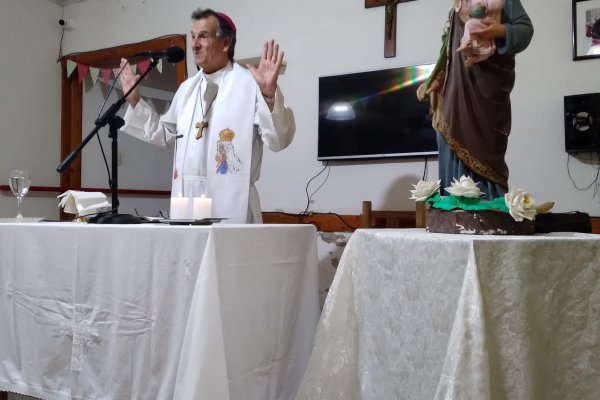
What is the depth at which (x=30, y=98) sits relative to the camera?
13.4 ft

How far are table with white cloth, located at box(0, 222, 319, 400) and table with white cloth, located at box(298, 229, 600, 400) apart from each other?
11.3 inches

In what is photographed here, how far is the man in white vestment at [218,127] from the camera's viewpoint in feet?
6.51

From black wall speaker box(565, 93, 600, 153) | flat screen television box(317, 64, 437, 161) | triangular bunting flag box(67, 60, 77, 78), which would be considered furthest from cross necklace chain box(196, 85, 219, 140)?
triangular bunting flag box(67, 60, 77, 78)

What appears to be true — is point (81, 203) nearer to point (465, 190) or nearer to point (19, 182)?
point (19, 182)

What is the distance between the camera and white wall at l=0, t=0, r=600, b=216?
2.42 meters

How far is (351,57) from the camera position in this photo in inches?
117

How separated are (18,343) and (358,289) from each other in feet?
3.39

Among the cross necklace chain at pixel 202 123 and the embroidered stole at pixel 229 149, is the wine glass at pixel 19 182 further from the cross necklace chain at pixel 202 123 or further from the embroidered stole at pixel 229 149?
the cross necklace chain at pixel 202 123

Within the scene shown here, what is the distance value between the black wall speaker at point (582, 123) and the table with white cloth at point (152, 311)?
1481 millimetres

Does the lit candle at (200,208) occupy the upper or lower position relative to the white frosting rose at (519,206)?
lower

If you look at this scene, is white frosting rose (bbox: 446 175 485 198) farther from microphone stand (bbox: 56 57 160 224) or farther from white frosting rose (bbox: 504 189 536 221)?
microphone stand (bbox: 56 57 160 224)

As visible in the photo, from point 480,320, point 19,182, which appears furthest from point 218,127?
point 480,320

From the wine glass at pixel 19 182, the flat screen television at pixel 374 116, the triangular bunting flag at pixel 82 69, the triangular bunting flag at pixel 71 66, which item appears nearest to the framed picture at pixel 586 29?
the flat screen television at pixel 374 116

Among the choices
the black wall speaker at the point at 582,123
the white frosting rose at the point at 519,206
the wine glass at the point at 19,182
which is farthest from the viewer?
the black wall speaker at the point at 582,123
